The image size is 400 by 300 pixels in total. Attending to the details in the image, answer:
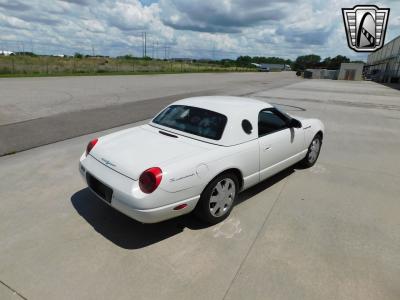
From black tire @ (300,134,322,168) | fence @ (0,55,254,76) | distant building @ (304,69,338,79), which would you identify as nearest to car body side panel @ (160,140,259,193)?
black tire @ (300,134,322,168)

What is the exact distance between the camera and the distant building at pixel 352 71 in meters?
50.4

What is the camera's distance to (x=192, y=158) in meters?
2.96

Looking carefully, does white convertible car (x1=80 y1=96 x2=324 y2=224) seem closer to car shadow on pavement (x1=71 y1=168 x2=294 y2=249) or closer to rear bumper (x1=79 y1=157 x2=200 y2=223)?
rear bumper (x1=79 y1=157 x2=200 y2=223)

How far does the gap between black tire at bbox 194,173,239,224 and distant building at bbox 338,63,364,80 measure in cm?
5674

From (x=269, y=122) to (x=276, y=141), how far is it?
35cm

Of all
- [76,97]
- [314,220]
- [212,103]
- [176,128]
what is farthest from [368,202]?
[76,97]

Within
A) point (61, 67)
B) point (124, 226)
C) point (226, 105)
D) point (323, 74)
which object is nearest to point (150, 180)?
point (124, 226)

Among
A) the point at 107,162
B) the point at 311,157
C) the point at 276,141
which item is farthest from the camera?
the point at 311,157

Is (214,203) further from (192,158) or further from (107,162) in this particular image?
(107,162)

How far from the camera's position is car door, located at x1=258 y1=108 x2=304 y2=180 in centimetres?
382

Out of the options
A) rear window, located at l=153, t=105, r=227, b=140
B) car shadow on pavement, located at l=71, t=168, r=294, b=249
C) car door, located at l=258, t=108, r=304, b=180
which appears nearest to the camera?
car shadow on pavement, located at l=71, t=168, r=294, b=249

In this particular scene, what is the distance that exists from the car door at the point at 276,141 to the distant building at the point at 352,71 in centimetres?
5516

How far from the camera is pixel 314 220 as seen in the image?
11.4ft

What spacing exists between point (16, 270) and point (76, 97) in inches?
452
